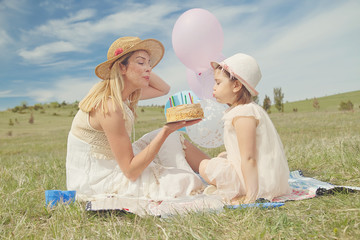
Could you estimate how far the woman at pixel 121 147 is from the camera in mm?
3164

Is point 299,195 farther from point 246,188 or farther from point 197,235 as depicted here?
point 197,235

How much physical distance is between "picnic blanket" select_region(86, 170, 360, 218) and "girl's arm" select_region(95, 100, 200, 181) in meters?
0.36

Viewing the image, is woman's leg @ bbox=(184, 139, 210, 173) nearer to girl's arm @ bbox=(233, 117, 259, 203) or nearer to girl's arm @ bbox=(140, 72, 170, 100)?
girl's arm @ bbox=(140, 72, 170, 100)

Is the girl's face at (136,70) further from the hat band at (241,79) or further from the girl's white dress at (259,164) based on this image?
the girl's white dress at (259,164)

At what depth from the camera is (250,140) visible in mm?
2904

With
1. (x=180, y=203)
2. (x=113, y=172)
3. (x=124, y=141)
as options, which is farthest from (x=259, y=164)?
(x=113, y=172)

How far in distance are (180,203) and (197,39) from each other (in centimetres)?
217

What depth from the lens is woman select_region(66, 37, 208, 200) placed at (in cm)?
316

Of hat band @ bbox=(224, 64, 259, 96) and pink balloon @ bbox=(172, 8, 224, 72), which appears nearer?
hat band @ bbox=(224, 64, 259, 96)

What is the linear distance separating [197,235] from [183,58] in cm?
263

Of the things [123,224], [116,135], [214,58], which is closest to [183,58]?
[214,58]

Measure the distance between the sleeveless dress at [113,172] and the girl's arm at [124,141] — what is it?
16 cm

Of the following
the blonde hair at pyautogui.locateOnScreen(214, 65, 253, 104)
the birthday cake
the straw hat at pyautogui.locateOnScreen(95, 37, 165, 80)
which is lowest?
the birthday cake

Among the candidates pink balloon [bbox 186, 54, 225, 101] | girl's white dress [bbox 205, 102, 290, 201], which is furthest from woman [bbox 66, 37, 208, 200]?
pink balloon [bbox 186, 54, 225, 101]
